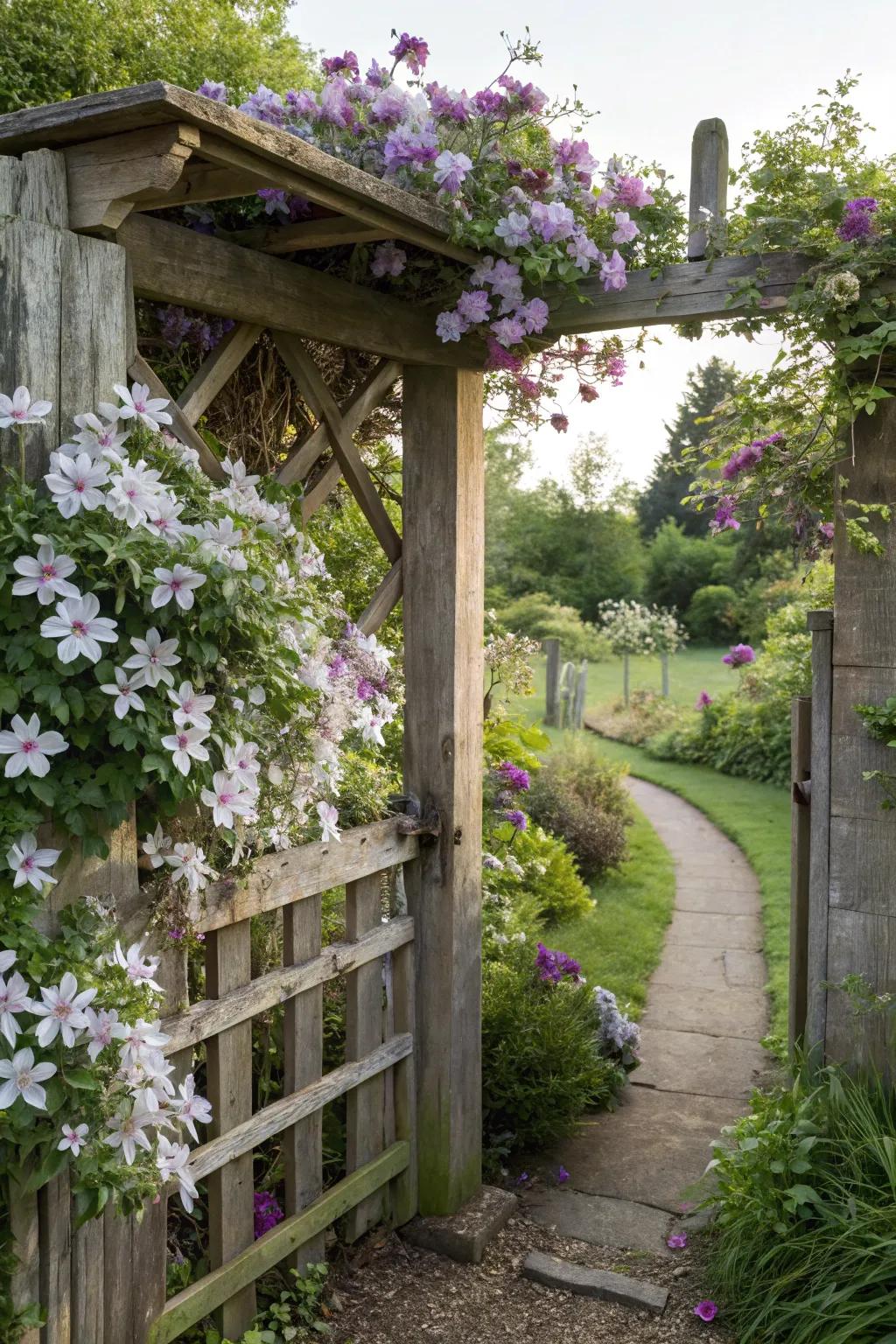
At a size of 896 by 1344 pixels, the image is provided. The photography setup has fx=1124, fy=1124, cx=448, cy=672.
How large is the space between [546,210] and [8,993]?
229cm

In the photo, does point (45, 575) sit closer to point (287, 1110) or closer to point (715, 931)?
point (287, 1110)

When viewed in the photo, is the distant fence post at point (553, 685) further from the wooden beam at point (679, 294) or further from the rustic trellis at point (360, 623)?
the wooden beam at point (679, 294)

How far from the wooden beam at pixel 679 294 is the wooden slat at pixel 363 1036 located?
1.77 metres

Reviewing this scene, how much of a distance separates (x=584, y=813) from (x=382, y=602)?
5.32 metres

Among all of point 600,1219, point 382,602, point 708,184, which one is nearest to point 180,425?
point 382,602

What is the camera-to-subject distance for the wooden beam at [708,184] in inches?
123

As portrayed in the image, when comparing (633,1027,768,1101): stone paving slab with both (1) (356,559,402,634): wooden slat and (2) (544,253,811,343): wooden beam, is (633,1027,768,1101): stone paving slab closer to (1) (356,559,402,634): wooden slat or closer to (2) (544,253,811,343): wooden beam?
(1) (356,559,402,634): wooden slat

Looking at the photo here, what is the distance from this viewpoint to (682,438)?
38375 mm

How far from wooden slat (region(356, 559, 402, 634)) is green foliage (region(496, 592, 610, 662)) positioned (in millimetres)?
17310

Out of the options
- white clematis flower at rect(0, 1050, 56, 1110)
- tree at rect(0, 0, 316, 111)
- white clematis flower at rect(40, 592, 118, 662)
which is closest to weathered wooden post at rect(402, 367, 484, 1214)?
white clematis flower at rect(40, 592, 118, 662)

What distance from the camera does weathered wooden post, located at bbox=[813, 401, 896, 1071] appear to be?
3230 mm

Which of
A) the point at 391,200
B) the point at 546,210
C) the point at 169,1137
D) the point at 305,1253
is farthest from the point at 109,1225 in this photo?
the point at 546,210

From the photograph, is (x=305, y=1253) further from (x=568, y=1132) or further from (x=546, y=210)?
(x=546, y=210)

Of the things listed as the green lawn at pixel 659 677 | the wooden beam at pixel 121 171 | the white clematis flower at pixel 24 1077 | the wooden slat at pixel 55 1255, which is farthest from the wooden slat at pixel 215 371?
the green lawn at pixel 659 677
